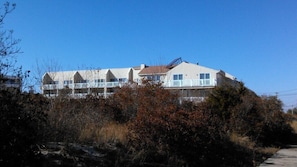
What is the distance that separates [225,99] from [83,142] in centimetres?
1572

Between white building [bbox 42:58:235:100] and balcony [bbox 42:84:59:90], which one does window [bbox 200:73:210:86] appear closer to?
white building [bbox 42:58:235:100]

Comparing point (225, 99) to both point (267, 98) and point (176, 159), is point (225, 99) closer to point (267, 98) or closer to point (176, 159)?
point (267, 98)

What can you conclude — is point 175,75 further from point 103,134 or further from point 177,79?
point 103,134

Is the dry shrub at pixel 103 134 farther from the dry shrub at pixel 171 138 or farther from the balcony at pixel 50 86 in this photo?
the balcony at pixel 50 86

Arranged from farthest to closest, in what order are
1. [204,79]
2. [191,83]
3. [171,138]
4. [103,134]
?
[191,83]
[204,79]
[171,138]
[103,134]

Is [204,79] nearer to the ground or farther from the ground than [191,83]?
farther from the ground

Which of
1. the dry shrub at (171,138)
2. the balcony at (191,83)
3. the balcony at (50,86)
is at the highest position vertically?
the balcony at (191,83)

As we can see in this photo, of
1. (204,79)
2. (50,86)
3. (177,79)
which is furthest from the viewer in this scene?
(177,79)

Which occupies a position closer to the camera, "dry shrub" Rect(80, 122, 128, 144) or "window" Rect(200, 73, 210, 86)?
"dry shrub" Rect(80, 122, 128, 144)

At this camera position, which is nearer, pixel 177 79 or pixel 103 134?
pixel 103 134

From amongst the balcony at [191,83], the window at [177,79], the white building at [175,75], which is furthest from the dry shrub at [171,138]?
the window at [177,79]

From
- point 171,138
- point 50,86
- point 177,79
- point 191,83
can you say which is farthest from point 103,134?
point 177,79

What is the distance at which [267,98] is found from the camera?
103ft

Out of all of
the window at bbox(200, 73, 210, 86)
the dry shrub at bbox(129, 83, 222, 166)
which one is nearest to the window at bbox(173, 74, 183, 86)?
the window at bbox(200, 73, 210, 86)
